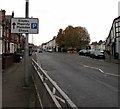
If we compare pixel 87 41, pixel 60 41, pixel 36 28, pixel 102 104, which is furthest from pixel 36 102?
pixel 60 41

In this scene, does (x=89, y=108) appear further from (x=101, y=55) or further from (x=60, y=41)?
(x=60, y=41)

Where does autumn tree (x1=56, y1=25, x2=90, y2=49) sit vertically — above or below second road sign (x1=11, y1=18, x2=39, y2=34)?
above

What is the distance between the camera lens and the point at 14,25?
973cm

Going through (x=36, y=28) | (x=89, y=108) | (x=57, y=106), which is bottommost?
(x=89, y=108)

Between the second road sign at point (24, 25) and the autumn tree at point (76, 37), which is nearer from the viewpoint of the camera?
the second road sign at point (24, 25)

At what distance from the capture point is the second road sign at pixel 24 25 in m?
9.73

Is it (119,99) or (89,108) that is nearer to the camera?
(89,108)

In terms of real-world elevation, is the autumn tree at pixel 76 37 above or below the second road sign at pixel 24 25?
above

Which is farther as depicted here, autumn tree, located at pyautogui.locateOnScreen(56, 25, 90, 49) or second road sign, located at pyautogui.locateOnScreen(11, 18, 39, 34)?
autumn tree, located at pyautogui.locateOnScreen(56, 25, 90, 49)

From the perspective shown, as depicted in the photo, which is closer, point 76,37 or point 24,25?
point 24,25

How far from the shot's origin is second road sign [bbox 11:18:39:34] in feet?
31.9

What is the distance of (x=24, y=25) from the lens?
977 cm

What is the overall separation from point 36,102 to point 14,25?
4226 mm

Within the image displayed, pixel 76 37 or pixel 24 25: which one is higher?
pixel 76 37
